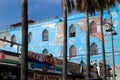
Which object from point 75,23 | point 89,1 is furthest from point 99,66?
point 75,23

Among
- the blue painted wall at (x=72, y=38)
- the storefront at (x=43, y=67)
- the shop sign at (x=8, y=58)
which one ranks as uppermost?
the blue painted wall at (x=72, y=38)

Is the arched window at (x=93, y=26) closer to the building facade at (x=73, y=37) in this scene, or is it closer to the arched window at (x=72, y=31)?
the building facade at (x=73, y=37)

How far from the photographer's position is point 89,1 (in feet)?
104

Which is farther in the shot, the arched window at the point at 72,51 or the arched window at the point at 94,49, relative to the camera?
the arched window at the point at 72,51

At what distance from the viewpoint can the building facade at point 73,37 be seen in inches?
1998

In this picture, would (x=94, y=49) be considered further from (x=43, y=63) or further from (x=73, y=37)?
(x=43, y=63)

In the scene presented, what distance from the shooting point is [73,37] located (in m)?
55.0

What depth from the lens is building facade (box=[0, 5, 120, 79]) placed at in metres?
50.8

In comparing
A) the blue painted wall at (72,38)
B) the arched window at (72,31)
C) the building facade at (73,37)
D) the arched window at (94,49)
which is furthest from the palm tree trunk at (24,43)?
the arched window at (72,31)

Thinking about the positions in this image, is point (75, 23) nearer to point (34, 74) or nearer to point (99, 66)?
point (99, 66)

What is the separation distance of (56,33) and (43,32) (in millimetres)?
2827

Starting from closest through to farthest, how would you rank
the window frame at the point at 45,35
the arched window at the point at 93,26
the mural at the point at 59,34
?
the arched window at the point at 93,26, the mural at the point at 59,34, the window frame at the point at 45,35

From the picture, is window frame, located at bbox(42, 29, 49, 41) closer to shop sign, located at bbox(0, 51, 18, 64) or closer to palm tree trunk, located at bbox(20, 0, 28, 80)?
shop sign, located at bbox(0, 51, 18, 64)

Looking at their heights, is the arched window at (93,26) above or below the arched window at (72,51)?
above
